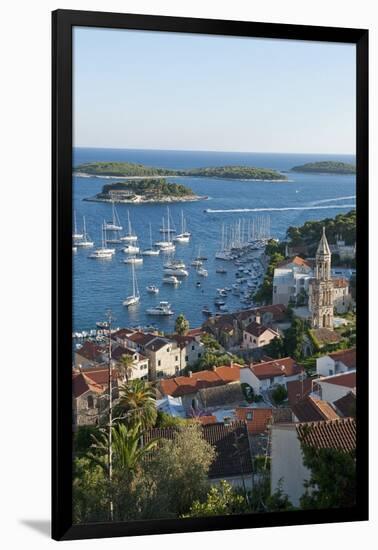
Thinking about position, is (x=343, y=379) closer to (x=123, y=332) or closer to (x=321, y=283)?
(x=321, y=283)

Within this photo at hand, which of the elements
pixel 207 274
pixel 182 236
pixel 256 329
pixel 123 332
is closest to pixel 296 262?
pixel 256 329

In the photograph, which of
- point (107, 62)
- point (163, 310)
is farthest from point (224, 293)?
point (107, 62)

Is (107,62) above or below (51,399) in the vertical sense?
above

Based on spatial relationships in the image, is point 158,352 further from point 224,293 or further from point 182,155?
point 182,155

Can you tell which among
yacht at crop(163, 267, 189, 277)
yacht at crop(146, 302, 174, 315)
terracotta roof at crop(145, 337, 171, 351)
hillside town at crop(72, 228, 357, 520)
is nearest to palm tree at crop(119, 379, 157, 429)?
hillside town at crop(72, 228, 357, 520)

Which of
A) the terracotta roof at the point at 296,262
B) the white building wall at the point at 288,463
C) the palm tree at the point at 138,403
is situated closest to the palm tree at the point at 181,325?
the palm tree at the point at 138,403

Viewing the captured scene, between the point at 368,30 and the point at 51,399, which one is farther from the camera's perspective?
the point at 368,30
